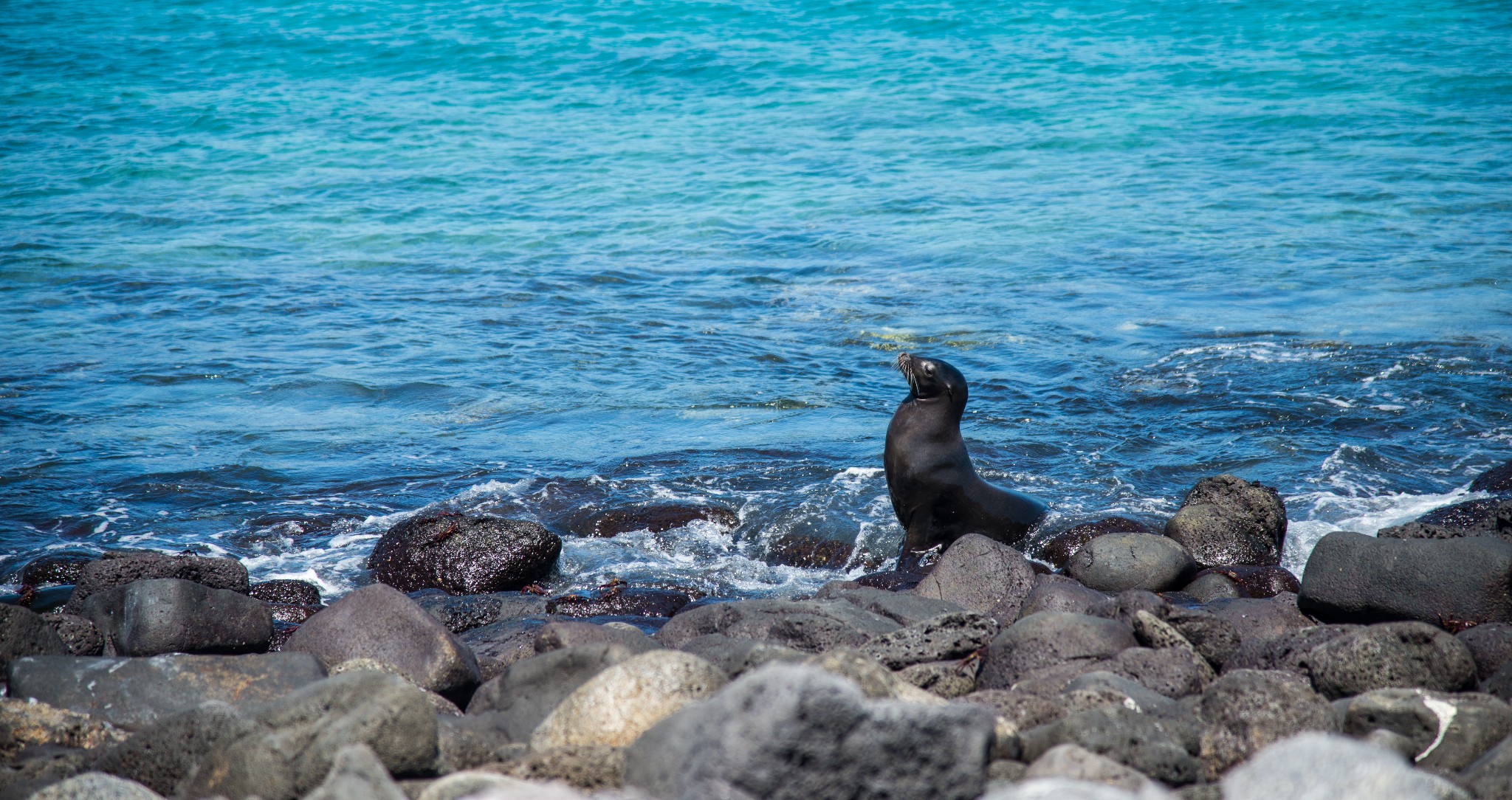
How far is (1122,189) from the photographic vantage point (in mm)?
21281

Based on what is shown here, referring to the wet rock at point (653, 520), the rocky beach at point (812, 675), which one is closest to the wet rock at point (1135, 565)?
the rocky beach at point (812, 675)

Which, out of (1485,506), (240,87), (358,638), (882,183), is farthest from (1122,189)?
(240,87)

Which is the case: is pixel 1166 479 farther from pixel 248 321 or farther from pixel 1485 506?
pixel 248 321

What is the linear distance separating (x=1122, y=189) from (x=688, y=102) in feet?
36.4

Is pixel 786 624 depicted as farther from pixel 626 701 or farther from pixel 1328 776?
pixel 1328 776

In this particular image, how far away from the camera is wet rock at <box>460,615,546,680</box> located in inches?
242

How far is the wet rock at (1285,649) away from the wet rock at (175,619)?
4.89m

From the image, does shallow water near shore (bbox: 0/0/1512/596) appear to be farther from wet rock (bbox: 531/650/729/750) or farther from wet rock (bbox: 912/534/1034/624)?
wet rock (bbox: 531/650/729/750)

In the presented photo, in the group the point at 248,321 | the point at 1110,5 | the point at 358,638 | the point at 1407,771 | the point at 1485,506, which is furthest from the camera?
the point at 1110,5

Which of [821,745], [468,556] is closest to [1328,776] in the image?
[821,745]

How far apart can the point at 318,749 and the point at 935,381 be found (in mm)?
5682

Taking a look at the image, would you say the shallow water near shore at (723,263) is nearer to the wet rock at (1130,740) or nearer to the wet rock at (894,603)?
the wet rock at (894,603)

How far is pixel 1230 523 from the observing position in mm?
8094

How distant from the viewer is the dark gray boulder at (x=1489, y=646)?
529 cm
